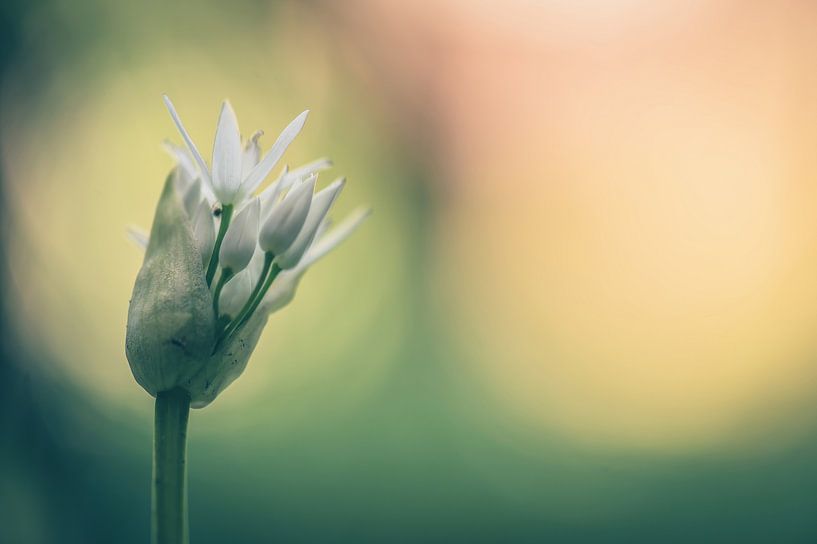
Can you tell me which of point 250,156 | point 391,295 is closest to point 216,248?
point 250,156

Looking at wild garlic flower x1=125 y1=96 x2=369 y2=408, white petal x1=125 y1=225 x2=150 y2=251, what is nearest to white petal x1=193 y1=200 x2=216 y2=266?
wild garlic flower x1=125 y1=96 x2=369 y2=408

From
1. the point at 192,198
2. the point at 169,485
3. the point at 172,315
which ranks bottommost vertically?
the point at 169,485

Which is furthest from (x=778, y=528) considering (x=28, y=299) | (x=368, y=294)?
(x=28, y=299)

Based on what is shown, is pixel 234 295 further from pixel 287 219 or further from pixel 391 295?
pixel 391 295

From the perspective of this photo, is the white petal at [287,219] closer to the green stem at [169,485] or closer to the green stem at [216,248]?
the green stem at [216,248]

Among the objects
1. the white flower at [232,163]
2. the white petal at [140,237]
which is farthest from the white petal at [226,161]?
the white petal at [140,237]

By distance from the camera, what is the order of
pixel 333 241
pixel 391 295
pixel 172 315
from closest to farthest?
pixel 172 315
pixel 333 241
pixel 391 295

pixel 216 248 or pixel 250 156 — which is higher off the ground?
pixel 250 156
